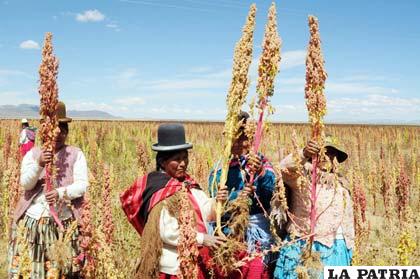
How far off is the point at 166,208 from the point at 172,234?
5.4 inches

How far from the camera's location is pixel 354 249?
2492 mm

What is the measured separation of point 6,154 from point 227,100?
7.50 metres

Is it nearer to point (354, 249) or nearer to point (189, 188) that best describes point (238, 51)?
point (189, 188)

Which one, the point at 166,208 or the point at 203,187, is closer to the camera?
the point at 166,208

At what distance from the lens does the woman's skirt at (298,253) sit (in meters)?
2.33

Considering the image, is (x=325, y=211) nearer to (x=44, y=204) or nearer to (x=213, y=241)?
(x=213, y=241)

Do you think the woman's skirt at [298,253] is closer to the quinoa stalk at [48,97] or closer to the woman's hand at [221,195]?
the woman's hand at [221,195]

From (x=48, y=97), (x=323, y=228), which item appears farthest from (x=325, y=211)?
(x=48, y=97)

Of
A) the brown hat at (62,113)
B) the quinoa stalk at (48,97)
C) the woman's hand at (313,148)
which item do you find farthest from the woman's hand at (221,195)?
the brown hat at (62,113)

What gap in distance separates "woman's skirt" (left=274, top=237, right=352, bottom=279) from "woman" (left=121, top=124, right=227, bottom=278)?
50 cm

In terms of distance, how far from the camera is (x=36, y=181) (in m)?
2.68

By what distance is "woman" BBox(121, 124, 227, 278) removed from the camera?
2080 mm

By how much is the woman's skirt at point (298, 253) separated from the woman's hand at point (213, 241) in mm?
521

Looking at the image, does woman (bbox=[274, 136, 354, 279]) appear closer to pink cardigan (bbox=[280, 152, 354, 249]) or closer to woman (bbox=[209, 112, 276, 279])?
pink cardigan (bbox=[280, 152, 354, 249])
